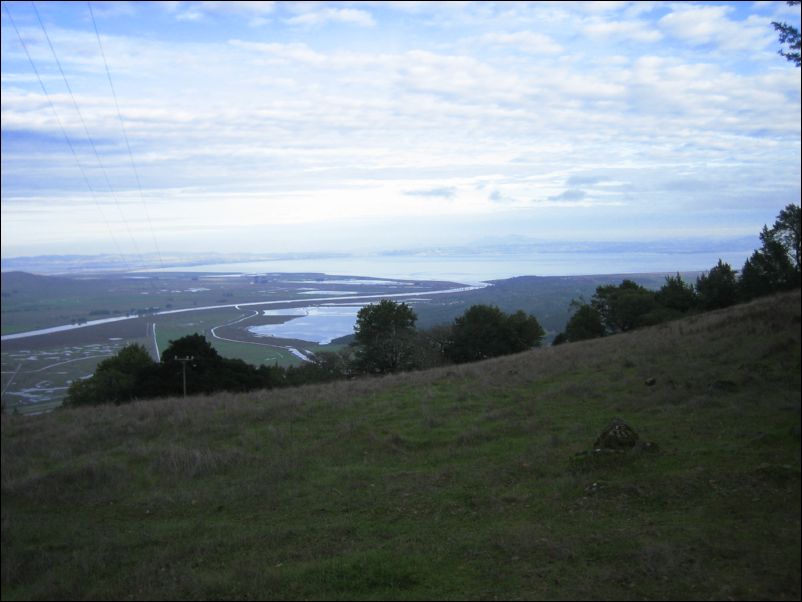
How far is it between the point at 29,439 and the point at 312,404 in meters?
6.15

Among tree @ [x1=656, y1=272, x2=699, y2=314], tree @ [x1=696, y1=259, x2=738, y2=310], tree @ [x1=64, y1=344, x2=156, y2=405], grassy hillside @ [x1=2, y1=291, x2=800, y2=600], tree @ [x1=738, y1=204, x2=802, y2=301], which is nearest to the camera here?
grassy hillside @ [x1=2, y1=291, x2=800, y2=600]

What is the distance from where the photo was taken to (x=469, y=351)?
29.4 meters

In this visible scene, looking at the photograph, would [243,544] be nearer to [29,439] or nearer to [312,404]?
[29,439]

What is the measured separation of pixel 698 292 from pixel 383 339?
46.3ft

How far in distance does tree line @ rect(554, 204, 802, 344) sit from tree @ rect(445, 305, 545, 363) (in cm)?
241

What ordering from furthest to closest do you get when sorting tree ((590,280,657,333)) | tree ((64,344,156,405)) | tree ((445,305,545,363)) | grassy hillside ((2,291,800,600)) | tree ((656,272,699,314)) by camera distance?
1. tree ((445,305,545,363))
2. tree ((590,280,657,333))
3. tree ((656,272,699,314))
4. tree ((64,344,156,405))
5. grassy hillside ((2,291,800,600))

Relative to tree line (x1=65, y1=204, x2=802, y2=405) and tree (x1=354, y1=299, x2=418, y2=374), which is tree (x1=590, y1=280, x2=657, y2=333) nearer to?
tree line (x1=65, y1=204, x2=802, y2=405)

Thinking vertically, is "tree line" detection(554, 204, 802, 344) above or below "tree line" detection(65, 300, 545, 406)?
above

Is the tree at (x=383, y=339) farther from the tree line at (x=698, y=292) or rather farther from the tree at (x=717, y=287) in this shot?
the tree at (x=717, y=287)

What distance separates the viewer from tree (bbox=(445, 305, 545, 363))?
2925 centimetres

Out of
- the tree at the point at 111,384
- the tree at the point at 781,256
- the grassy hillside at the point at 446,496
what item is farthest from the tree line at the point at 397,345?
the tree at the point at 781,256

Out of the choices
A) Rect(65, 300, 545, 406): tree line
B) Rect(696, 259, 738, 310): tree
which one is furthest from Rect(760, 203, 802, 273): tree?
Rect(65, 300, 545, 406): tree line

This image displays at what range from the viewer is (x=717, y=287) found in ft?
65.9

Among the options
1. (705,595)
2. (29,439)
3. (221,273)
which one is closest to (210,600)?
(705,595)
